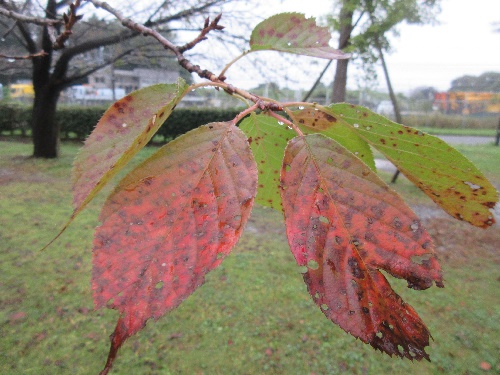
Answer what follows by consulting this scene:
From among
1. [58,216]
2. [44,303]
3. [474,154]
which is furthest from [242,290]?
[474,154]

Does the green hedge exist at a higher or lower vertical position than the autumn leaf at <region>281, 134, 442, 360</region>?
lower

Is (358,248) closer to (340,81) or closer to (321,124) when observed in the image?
(321,124)

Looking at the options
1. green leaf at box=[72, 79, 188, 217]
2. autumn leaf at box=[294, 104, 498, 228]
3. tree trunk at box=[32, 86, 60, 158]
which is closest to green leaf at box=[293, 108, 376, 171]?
autumn leaf at box=[294, 104, 498, 228]

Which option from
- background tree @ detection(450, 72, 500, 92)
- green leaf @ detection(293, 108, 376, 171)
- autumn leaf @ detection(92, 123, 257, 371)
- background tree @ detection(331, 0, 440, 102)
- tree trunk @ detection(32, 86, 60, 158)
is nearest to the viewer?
autumn leaf @ detection(92, 123, 257, 371)

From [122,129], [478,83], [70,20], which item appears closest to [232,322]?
[70,20]

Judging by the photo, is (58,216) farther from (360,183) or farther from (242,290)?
(360,183)

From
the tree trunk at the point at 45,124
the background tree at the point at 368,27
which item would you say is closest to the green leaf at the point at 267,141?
the background tree at the point at 368,27

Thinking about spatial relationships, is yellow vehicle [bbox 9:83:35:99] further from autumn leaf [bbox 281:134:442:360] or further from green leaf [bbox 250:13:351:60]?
autumn leaf [bbox 281:134:442:360]
